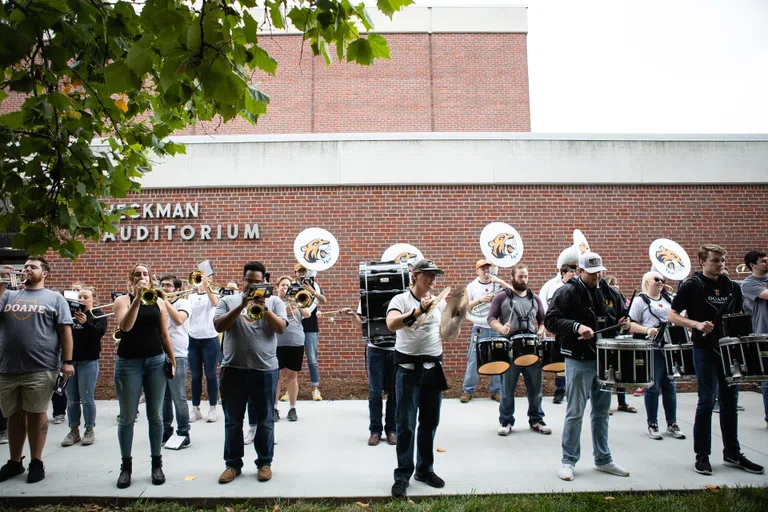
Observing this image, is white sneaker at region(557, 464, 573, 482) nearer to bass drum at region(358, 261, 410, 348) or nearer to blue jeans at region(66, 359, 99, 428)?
bass drum at region(358, 261, 410, 348)

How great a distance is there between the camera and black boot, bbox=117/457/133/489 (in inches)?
186

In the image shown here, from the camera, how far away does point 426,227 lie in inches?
426

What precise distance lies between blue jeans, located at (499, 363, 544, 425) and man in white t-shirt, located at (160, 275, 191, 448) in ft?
12.4

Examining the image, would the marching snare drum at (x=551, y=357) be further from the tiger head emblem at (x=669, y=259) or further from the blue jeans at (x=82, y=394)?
the blue jeans at (x=82, y=394)

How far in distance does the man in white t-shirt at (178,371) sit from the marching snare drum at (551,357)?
14.1ft

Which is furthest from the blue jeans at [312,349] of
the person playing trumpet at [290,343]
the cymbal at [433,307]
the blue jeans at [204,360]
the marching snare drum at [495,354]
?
the cymbal at [433,307]

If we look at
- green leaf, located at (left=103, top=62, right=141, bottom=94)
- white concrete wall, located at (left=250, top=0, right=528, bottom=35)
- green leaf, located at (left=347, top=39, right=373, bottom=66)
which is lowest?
green leaf, located at (left=103, top=62, right=141, bottom=94)

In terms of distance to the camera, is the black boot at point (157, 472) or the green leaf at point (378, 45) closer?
the green leaf at point (378, 45)

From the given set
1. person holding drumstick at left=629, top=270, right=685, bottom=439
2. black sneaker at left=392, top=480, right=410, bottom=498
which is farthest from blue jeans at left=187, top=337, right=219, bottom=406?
person holding drumstick at left=629, top=270, right=685, bottom=439

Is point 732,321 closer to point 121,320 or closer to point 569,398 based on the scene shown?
point 569,398

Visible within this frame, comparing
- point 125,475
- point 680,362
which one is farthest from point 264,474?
point 680,362

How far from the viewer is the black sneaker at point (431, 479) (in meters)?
4.69

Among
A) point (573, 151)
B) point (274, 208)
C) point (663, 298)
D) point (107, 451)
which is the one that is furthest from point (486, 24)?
point (107, 451)

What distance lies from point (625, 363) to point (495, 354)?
1.67m
